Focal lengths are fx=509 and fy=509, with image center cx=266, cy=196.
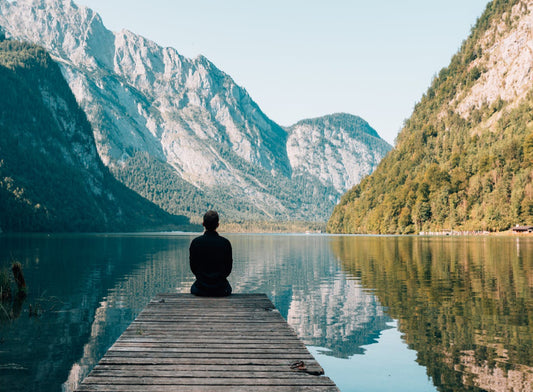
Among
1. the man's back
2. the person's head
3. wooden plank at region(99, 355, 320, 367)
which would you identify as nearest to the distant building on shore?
the man's back

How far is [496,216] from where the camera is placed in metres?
154

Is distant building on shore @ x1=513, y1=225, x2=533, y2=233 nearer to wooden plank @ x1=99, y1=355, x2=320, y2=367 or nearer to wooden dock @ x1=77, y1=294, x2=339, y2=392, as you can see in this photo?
wooden dock @ x1=77, y1=294, x2=339, y2=392

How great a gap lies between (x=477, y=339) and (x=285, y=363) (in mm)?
13818

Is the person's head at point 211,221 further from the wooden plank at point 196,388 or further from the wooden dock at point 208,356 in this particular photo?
the wooden plank at point 196,388

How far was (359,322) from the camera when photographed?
28.5m

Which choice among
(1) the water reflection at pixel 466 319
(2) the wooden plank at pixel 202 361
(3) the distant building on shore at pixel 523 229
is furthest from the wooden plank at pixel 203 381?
(3) the distant building on shore at pixel 523 229

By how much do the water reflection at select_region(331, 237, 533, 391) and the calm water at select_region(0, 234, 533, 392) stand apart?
56 mm

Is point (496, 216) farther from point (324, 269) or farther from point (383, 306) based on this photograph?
point (383, 306)

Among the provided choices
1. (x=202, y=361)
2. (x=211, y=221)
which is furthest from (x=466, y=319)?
(x=202, y=361)

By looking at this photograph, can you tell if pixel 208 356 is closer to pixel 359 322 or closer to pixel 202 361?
pixel 202 361

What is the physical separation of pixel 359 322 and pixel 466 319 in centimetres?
563

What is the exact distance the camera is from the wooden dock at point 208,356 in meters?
10.3

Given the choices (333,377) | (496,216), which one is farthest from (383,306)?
(496,216)

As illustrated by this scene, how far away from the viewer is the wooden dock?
1028 cm
